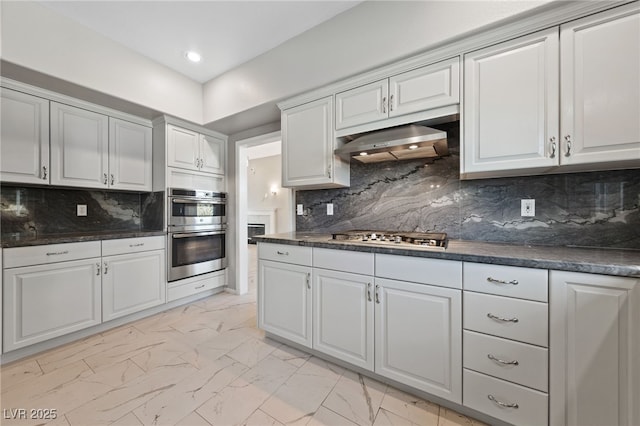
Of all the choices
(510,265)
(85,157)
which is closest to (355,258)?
(510,265)

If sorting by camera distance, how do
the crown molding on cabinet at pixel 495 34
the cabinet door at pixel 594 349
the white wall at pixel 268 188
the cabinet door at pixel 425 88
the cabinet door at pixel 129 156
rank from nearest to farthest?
1. the cabinet door at pixel 594 349
2. the crown molding on cabinet at pixel 495 34
3. the cabinet door at pixel 425 88
4. the cabinet door at pixel 129 156
5. the white wall at pixel 268 188

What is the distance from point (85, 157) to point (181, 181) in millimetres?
882

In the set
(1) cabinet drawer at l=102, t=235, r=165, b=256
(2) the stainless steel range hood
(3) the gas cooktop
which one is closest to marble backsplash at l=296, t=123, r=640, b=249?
(2) the stainless steel range hood

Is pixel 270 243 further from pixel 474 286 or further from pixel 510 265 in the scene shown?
pixel 510 265

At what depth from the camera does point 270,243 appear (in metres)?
2.18

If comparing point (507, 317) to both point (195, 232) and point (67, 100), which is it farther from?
point (67, 100)

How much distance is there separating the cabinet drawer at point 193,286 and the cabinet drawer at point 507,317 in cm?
303

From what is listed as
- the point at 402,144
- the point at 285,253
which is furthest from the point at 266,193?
the point at 402,144

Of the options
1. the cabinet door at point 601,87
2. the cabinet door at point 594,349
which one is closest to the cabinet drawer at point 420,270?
the cabinet door at point 594,349

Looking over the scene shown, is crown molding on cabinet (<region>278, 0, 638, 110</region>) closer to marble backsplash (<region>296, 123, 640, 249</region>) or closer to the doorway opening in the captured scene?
marble backsplash (<region>296, 123, 640, 249</region>)

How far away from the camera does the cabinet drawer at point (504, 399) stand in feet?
4.01

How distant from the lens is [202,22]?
7.01 ft

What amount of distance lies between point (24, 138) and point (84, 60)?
84cm

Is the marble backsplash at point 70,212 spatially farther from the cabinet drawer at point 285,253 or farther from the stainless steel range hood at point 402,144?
the stainless steel range hood at point 402,144
